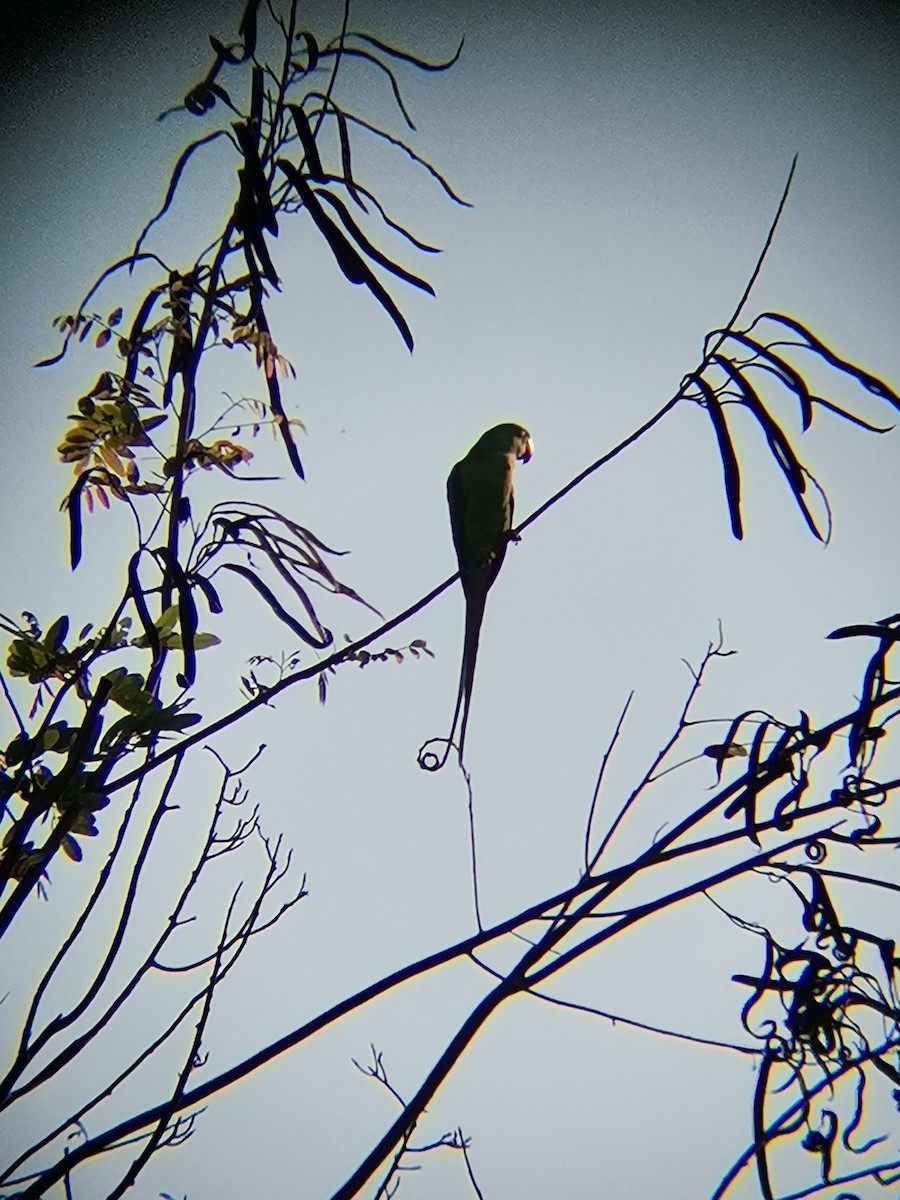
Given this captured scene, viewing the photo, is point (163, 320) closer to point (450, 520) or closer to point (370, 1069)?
point (370, 1069)

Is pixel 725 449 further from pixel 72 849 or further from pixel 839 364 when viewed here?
pixel 72 849

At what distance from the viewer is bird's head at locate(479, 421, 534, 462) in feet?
10.6

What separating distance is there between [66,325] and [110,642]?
0.48 meters

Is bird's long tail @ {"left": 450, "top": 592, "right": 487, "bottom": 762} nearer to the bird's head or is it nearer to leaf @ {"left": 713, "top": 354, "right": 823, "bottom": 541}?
leaf @ {"left": 713, "top": 354, "right": 823, "bottom": 541}

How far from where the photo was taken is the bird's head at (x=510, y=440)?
3.22 m

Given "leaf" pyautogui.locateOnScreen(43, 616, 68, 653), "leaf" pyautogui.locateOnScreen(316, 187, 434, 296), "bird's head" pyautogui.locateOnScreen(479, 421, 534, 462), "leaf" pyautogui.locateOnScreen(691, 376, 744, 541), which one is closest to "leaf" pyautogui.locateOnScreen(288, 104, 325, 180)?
"leaf" pyautogui.locateOnScreen(316, 187, 434, 296)

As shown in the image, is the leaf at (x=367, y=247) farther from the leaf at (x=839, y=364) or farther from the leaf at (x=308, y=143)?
the leaf at (x=839, y=364)

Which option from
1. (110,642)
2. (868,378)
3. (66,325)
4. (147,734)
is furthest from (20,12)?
(868,378)

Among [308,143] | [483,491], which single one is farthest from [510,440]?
[308,143]

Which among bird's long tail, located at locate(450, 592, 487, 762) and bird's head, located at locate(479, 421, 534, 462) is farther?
bird's head, located at locate(479, 421, 534, 462)

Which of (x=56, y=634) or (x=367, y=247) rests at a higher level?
(x=367, y=247)

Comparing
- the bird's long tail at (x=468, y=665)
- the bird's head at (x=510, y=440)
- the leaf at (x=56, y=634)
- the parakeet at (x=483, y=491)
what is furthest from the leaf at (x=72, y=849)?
the bird's head at (x=510, y=440)

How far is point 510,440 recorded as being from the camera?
10.6ft

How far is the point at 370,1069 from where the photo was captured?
58.5 inches
